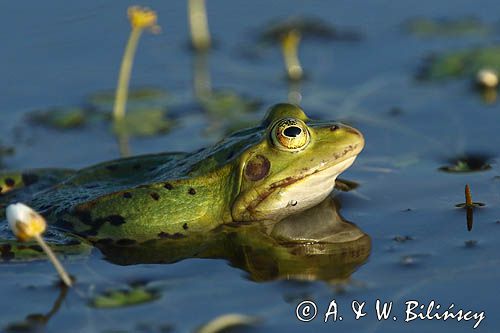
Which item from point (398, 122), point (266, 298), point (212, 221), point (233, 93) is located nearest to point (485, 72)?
point (398, 122)

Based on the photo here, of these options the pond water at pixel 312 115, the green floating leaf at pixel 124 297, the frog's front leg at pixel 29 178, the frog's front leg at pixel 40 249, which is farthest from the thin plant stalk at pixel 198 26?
the green floating leaf at pixel 124 297

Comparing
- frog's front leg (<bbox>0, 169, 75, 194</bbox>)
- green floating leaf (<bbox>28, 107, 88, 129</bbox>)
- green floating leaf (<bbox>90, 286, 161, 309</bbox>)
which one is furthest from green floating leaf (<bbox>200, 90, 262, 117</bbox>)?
green floating leaf (<bbox>90, 286, 161, 309</bbox>)

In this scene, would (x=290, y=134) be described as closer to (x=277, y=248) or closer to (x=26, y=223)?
(x=277, y=248)

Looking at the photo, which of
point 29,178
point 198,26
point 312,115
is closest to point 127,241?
point 29,178

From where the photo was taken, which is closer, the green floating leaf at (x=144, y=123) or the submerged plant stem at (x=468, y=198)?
the submerged plant stem at (x=468, y=198)

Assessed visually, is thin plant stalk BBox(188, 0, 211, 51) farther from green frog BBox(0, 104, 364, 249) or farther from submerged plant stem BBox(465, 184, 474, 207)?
submerged plant stem BBox(465, 184, 474, 207)

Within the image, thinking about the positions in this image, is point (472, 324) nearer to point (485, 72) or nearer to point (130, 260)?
point (130, 260)

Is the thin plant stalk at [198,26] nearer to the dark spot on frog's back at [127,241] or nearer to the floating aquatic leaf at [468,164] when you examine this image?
the floating aquatic leaf at [468,164]
